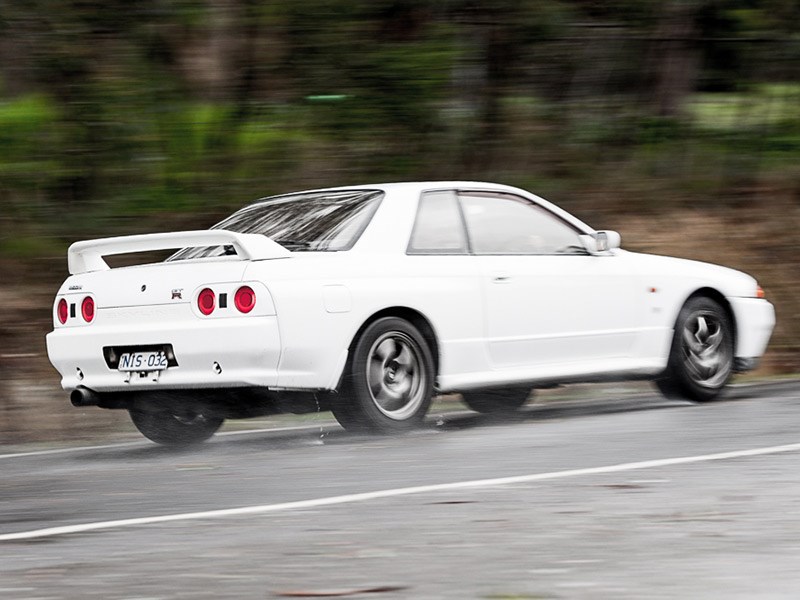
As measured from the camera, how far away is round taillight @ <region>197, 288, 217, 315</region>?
8.55m

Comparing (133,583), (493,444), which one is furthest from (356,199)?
(133,583)

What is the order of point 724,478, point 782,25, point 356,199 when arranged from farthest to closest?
point 782,25, point 356,199, point 724,478

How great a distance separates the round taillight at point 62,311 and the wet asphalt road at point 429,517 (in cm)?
79

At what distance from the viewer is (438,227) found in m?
9.61

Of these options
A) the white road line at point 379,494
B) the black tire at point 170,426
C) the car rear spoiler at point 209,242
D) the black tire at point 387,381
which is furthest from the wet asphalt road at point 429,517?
the car rear spoiler at point 209,242

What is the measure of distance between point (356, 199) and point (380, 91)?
258 inches

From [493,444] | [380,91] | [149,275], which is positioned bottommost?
[493,444]

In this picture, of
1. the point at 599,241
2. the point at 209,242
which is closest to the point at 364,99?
the point at 599,241

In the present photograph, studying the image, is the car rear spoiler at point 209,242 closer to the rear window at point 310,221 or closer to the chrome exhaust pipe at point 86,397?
the rear window at point 310,221

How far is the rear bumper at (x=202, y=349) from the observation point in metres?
8.45

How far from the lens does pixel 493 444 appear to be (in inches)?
334

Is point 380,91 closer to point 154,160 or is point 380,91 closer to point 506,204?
point 154,160

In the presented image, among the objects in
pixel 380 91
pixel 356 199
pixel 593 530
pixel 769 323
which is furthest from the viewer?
pixel 380 91

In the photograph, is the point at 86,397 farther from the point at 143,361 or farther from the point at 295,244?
the point at 295,244
